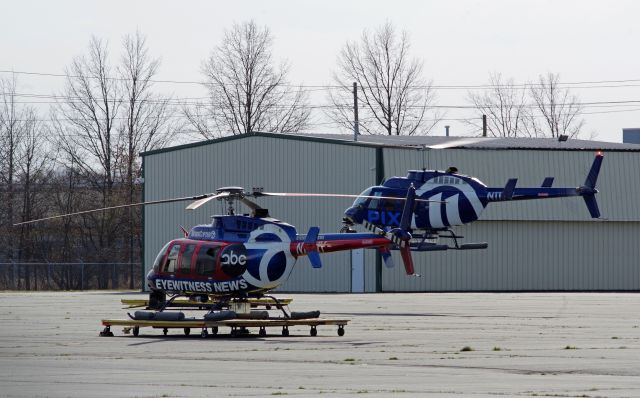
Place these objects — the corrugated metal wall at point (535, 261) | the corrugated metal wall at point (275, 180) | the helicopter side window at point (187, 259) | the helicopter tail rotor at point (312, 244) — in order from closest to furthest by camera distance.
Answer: the helicopter tail rotor at point (312, 244) → the helicopter side window at point (187, 259) → the corrugated metal wall at point (275, 180) → the corrugated metal wall at point (535, 261)

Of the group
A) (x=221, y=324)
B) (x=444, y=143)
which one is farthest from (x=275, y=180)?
(x=221, y=324)

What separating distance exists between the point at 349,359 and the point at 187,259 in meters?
9.73

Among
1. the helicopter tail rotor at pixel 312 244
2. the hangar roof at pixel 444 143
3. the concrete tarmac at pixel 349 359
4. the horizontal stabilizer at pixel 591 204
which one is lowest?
the concrete tarmac at pixel 349 359

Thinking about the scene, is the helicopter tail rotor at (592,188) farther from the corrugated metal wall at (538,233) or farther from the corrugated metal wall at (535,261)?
the corrugated metal wall at (535,261)

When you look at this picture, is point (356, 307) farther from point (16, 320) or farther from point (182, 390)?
point (182, 390)

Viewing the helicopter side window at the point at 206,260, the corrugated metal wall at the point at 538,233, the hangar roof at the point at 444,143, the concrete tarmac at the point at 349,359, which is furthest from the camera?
the hangar roof at the point at 444,143

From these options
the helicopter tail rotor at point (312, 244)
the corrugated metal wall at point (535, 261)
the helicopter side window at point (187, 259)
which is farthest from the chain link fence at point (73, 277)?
the helicopter tail rotor at point (312, 244)

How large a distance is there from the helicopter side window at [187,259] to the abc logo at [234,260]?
95 centimetres

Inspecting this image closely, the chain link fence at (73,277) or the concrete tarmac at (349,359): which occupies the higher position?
the chain link fence at (73,277)

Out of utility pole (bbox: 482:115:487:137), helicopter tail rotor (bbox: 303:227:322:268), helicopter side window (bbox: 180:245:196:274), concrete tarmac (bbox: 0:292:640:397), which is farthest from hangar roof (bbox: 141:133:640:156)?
helicopter tail rotor (bbox: 303:227:322:268)

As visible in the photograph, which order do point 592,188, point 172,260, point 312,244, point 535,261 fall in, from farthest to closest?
point 535,261
point 592,188
point 172,260
point 312,244

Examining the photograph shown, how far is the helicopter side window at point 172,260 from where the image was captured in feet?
97.8

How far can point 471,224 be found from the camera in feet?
199

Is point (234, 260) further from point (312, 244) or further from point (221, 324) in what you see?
point (221, 324)
